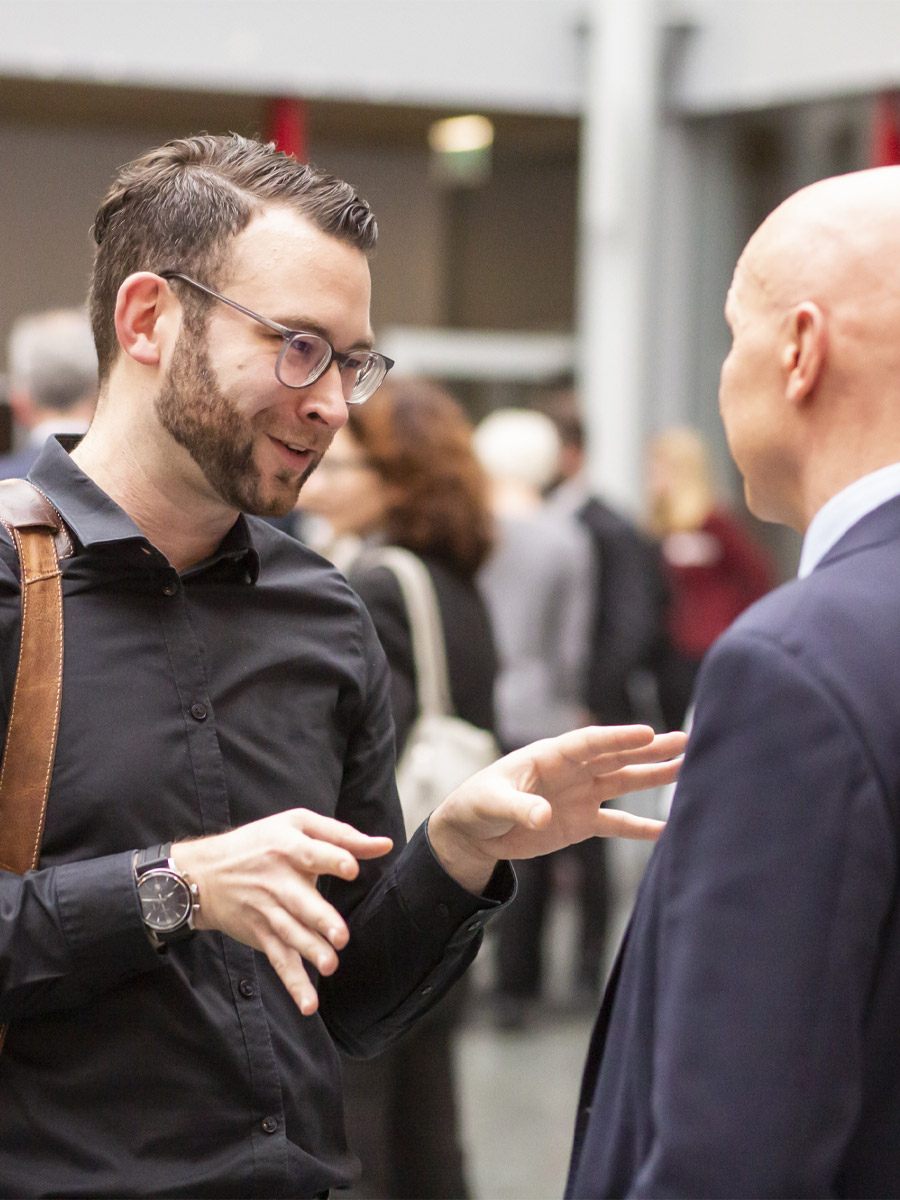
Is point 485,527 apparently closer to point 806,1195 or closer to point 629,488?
point 806,1195

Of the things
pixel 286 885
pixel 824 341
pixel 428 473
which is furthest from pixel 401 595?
pixel 824 341

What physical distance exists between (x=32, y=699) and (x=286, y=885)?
1.19ft

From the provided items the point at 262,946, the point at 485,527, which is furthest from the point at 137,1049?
the point at 485,527

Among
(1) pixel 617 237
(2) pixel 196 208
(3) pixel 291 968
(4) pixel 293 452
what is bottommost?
(3) pixel 291 968

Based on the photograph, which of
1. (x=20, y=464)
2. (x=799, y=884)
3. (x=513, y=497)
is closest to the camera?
(x=799, y=884)

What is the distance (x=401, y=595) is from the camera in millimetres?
3311

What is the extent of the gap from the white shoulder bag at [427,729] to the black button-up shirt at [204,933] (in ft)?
4.81

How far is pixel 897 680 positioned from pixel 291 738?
78 cm

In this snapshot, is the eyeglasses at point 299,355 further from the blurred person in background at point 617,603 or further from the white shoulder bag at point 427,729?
the blurred person in background at point 617,603

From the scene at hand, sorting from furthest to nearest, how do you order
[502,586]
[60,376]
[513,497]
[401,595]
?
[513,497] → [502,586] → [60,376] → [401,595]

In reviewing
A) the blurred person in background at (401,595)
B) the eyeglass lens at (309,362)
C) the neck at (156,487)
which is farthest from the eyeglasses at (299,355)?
the blurred person in background at (401,595)

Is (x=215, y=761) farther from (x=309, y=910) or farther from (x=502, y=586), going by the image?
(x=502, y=586)

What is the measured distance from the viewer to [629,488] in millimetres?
7785

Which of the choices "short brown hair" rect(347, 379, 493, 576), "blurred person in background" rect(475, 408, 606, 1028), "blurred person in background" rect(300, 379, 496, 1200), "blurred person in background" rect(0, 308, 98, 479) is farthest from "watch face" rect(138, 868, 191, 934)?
"blurred person in background" rect(475, 408, 606, 1028)
